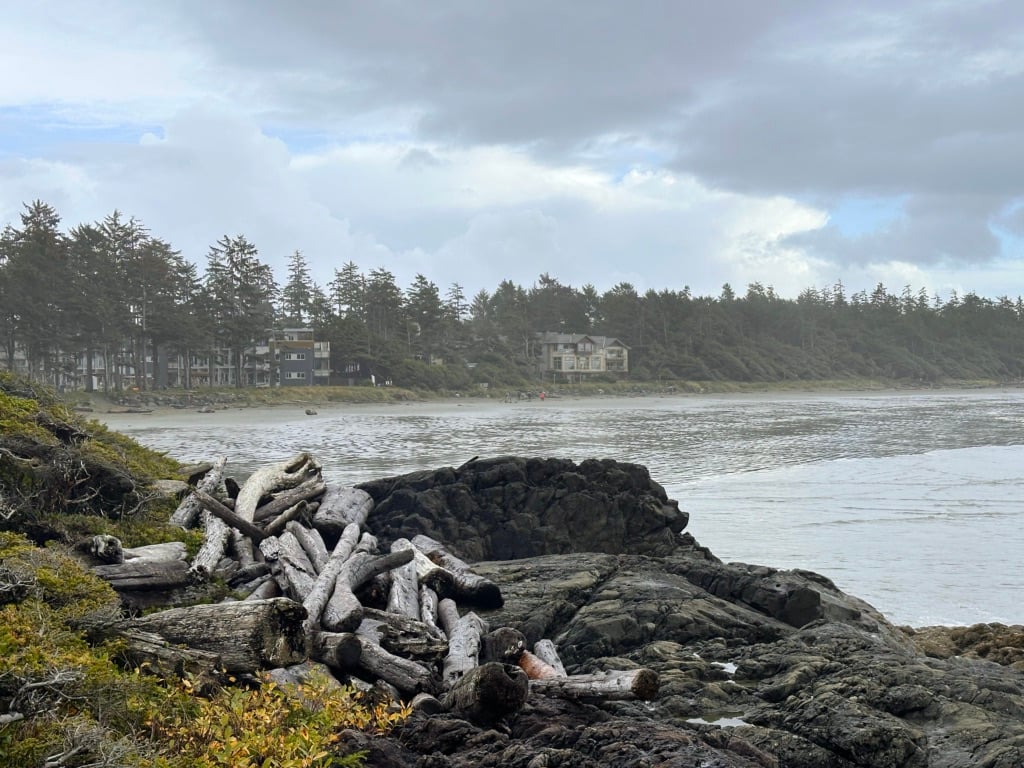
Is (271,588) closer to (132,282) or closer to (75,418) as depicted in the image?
(75,418)

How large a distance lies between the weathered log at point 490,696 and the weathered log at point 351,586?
183 cm

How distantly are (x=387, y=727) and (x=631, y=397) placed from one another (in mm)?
100256

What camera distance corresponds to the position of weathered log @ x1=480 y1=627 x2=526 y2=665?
316 inches

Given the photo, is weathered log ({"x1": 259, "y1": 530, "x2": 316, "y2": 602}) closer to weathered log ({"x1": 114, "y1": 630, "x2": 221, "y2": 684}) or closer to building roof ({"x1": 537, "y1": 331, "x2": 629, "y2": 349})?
weathered log ({"x1": 114, "y1": 630, "x2": 221, "y2": 684})

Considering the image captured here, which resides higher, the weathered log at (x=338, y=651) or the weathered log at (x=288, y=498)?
the weathered log at (x=288, y=498)

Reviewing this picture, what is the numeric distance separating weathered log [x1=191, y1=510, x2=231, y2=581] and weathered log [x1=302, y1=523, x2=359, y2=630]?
3.64 ft

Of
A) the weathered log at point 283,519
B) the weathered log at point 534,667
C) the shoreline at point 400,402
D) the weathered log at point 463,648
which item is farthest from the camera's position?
the shoreline at point 400,402

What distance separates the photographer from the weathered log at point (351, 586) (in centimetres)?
799

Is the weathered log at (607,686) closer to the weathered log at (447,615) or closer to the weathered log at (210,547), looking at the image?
the weathered log at (447,615)

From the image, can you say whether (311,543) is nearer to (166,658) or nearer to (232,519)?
(232,519)

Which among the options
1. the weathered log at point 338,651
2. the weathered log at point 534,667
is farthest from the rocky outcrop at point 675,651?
the weathered log at point 338,651

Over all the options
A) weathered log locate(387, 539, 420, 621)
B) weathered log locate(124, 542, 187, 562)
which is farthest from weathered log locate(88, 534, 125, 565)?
weathered log locate(387, 539, 420, 621)

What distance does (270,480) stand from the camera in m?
13.3

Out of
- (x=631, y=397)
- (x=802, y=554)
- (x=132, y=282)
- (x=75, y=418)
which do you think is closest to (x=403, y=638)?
(x=75, y=418)
